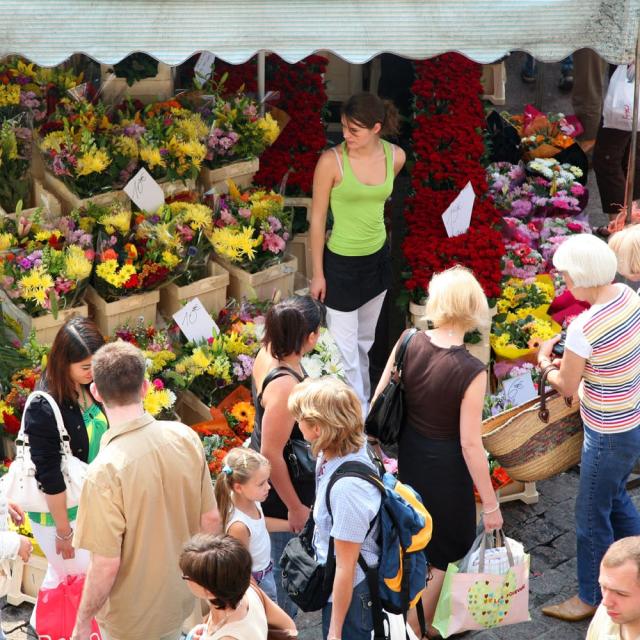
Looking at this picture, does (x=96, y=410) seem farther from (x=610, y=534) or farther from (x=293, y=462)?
(x=610, y=534)

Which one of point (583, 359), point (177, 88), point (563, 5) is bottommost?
point (583, 359)

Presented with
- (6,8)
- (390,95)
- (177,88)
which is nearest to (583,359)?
(6,8)

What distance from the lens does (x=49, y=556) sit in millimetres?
3758

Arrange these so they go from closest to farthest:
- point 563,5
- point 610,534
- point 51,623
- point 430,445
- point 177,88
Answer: point 51,623
point 430,445
point 610,534
point 563,5
point 177,88

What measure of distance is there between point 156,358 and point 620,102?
363 centimetres

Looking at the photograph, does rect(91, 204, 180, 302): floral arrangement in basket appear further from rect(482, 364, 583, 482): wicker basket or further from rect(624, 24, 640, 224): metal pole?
rect(624, 24, 640, 224): metal pole

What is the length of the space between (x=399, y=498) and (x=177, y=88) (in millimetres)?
3516

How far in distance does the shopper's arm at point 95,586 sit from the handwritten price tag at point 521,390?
253 centimetres

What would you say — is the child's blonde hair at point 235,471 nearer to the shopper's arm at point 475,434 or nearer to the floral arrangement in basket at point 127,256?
the shopper's arm at point 475,434

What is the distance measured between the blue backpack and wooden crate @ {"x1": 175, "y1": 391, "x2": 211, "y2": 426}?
171 cm

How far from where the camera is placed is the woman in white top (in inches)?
118

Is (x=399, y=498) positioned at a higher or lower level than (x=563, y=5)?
lower

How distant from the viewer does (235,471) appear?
3527 mm

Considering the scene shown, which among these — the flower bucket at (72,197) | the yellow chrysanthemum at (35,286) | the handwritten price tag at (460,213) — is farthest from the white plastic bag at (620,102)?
the yellow chrysanthemum at (35,286)
